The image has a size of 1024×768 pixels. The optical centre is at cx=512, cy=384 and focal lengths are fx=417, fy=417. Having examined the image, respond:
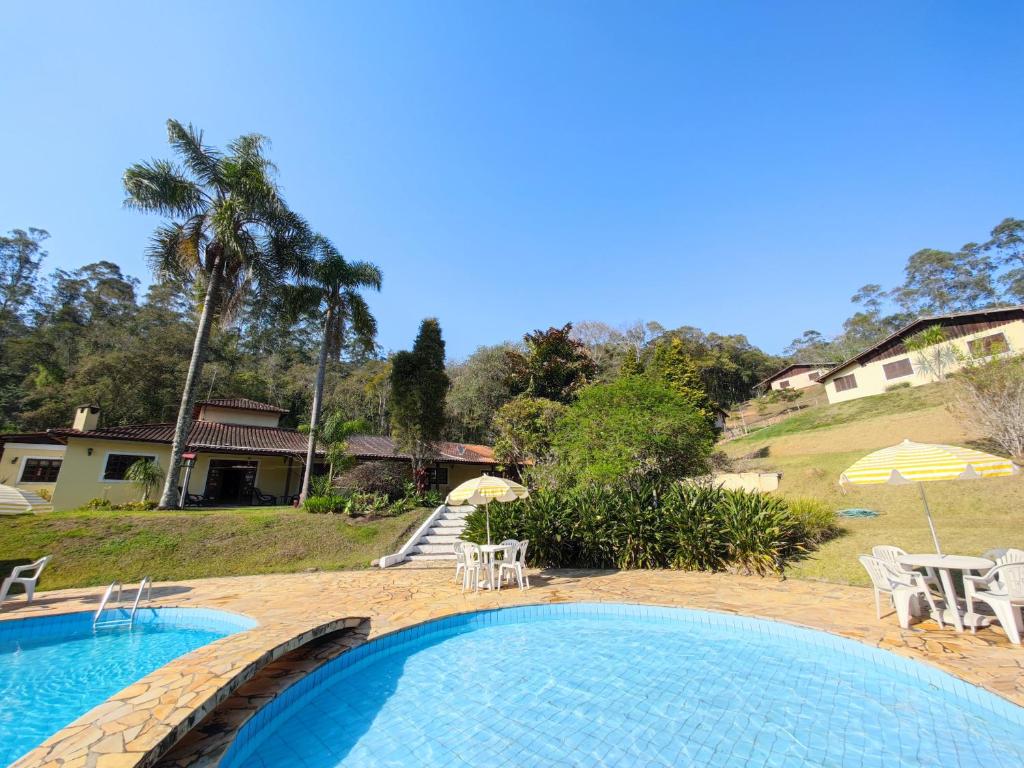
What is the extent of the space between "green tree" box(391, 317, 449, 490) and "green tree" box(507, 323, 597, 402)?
13.0 metres

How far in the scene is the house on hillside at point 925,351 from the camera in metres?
26.0

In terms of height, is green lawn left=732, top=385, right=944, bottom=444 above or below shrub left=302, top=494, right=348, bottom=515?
above

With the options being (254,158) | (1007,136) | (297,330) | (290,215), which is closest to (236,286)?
(290,215)

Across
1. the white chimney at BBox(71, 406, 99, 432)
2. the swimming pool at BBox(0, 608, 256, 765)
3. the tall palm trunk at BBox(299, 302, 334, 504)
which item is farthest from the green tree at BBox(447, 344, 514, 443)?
the swimming pool at BBox(0, 608, 256, 765)

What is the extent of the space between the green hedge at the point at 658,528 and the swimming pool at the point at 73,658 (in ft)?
21.9

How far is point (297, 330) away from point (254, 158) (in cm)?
3326

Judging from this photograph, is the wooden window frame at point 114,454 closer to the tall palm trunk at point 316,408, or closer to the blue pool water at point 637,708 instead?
the tall palm trunk at point 316,408

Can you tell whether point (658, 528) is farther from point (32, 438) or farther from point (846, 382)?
point (846, 382)

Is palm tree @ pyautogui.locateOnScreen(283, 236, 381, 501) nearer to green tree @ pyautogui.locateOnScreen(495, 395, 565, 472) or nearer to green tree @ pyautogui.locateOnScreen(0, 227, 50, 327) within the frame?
green tree @ pyautogui.locateOnScreen(495, 395, 565, 472)

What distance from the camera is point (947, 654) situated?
4.93 metres

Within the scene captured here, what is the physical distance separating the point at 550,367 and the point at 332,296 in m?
17.4

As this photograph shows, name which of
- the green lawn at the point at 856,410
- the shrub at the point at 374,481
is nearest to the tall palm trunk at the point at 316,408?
the shrub at the point at 374,481

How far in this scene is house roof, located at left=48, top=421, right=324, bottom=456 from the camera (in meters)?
17.7

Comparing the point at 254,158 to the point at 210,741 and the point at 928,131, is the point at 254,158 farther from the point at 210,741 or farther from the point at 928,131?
the point at 928,131
